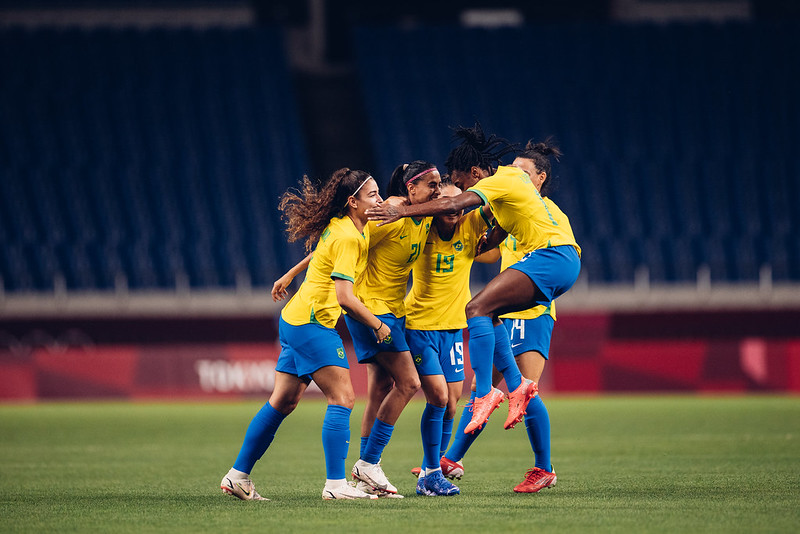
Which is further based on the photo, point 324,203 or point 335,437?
point 324,203

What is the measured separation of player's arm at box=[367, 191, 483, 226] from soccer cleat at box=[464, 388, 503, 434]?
44.6 inches

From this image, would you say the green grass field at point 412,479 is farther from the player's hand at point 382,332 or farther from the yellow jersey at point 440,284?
the yellow jersey at point 440,284

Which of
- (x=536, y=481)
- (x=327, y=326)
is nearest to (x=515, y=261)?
(x=536, y=481)

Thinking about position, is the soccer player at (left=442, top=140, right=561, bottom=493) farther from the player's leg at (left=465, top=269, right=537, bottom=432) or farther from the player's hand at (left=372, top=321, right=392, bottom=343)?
the player's hand at (left=372, top=321, right=392, bottom=343)

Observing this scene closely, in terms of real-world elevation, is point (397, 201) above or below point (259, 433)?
above

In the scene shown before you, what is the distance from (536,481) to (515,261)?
68.4 inches

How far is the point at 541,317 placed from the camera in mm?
7676

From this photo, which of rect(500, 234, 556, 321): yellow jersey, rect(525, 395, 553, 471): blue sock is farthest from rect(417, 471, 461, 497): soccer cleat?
rect(500, 234, 556, 321): yellow jersey

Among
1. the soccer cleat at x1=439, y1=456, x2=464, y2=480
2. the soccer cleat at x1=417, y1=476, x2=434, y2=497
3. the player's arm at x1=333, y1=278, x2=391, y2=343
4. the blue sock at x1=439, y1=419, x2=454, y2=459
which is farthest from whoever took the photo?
the blue sock at x1=439, y1=419, x2=454, y2=459

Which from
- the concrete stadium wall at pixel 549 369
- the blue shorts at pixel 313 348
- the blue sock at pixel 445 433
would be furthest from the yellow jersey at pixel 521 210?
the concrete stadium wall at pixel 549 369

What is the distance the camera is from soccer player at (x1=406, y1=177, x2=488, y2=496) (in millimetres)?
6809

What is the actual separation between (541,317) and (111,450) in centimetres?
459

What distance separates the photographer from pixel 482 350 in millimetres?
6688

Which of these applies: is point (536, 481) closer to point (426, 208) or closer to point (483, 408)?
point (483, 408)
